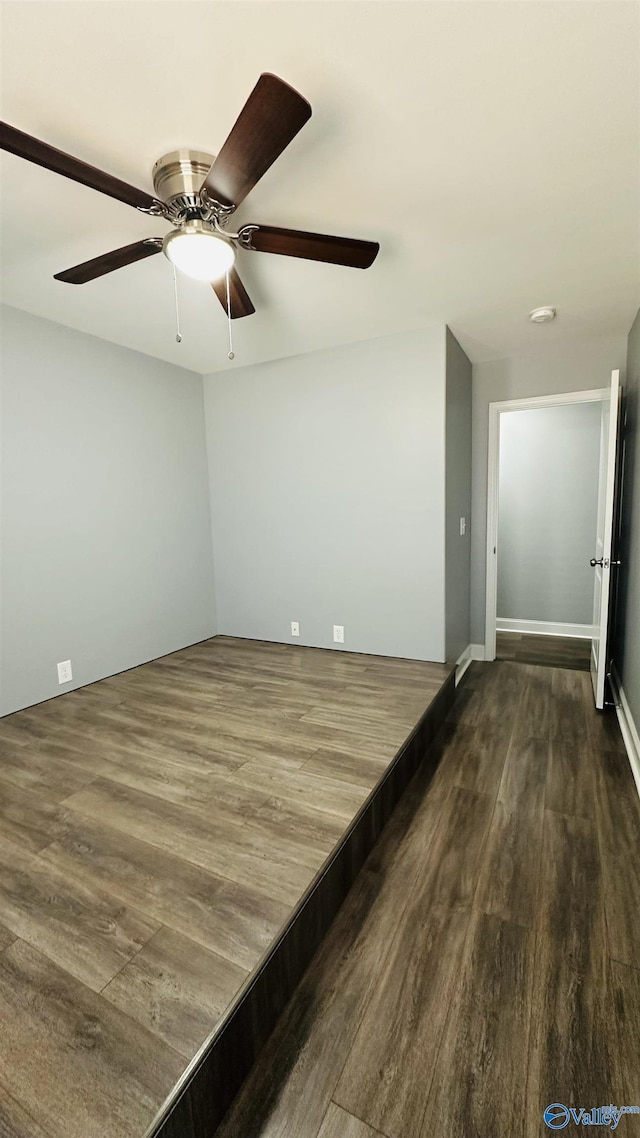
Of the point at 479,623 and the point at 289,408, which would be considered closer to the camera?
the point at 289,408

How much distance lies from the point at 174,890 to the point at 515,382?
3921 mm

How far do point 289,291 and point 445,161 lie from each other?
108 cm

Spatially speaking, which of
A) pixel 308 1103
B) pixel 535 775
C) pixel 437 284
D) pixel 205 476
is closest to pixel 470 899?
pixel 308 1103

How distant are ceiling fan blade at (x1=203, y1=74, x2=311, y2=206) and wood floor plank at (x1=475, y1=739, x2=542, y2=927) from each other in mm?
2428

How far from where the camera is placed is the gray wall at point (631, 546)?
262 centimetres

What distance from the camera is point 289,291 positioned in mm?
2447

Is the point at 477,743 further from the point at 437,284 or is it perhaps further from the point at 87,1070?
the point at 437,284

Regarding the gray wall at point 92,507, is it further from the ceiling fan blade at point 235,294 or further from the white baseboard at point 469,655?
the white baseboard at point 469,655

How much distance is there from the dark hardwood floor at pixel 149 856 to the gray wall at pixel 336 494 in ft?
2.11

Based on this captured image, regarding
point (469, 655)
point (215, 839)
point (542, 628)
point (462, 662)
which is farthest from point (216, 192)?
point (542, 628)

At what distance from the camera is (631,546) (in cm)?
281

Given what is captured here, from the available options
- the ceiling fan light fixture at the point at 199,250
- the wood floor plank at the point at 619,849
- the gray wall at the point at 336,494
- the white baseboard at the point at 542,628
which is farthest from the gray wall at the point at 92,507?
the white baseboard at the point at 542,628

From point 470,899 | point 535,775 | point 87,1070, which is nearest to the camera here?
point 87,1070

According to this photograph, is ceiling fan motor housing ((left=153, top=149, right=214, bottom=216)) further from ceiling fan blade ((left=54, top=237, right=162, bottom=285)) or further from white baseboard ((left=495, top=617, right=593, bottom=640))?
white baseboard ((left=495, top=617, right=593, bottom=640))
